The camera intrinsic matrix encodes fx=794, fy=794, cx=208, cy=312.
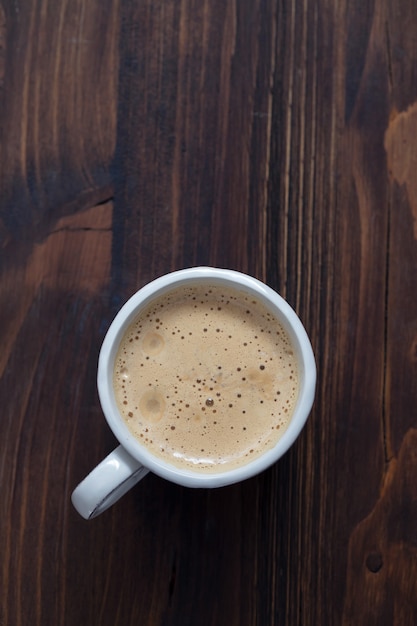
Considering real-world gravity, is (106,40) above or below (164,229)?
above

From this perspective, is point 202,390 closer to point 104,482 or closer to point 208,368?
point 208,368

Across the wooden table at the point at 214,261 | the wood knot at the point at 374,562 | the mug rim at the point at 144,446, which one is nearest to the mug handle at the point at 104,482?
the mug rim at the point at 144,446

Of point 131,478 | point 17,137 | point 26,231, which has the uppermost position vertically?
point 17,137

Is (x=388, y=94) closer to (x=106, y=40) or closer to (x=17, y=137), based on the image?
(x=106, y=40)

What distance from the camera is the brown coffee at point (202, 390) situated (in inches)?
33.8

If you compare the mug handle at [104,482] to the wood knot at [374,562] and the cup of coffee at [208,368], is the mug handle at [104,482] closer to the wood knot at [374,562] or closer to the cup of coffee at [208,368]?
the cup of coffee at [208,368]

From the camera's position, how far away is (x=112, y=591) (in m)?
0.93

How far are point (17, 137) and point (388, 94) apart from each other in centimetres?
45

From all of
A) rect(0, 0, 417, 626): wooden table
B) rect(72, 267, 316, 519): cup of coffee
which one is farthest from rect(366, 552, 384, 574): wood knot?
rect(72, 267, 316, 519): cup of coffee

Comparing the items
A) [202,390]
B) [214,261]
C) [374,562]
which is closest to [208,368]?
[202,390]

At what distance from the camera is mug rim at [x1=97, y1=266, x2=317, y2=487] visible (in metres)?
0.81

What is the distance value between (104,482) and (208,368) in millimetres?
168

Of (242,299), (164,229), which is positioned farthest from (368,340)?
(164,229)

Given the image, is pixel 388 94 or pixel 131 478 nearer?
pixel 131 478
